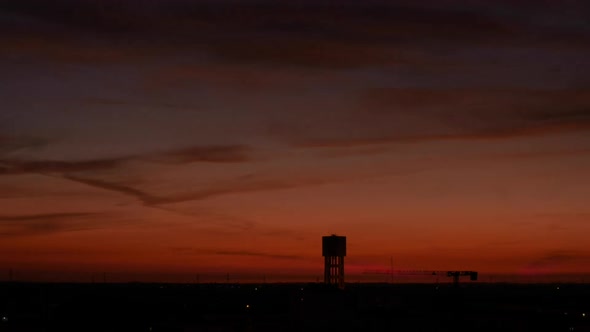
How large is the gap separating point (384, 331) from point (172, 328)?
26697mm

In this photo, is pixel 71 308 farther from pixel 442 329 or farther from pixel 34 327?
pixel 442 329

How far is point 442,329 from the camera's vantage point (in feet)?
375

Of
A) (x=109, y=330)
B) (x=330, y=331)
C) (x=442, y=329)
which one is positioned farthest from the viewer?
(x=442, y=329)

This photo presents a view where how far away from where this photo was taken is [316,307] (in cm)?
9006

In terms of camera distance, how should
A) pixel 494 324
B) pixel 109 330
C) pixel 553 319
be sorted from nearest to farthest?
1. pixel 109 330
2. pixel 494 324
3. pixel 553 319

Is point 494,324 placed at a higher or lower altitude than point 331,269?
lower

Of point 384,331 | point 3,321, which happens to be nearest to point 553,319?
point 384,331

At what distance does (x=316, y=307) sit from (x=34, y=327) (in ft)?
129

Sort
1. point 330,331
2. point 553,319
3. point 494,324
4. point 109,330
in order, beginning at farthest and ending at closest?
point 553,319, point 494,324, point 109,330, point 330,331

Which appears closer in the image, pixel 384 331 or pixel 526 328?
pixel 384 331

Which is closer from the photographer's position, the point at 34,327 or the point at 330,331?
the point at 330,331

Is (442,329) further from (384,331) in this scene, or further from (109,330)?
(109,330)

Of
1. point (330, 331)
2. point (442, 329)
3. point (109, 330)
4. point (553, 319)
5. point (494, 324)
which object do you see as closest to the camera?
point (330, 331)

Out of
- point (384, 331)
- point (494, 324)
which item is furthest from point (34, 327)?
point (494, 324)
